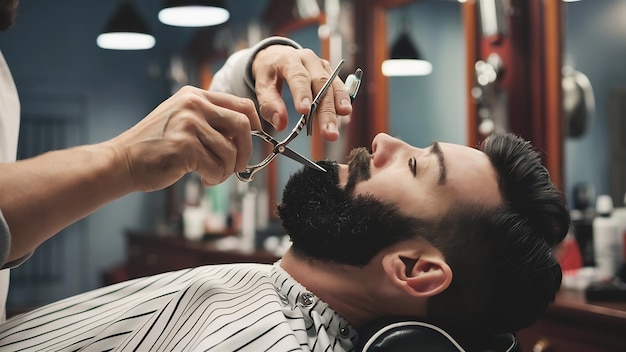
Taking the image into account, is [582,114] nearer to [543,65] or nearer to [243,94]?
[543,65]

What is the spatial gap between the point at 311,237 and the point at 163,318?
1.25 feet

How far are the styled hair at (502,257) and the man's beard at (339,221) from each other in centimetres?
10

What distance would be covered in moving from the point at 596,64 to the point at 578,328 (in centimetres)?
128

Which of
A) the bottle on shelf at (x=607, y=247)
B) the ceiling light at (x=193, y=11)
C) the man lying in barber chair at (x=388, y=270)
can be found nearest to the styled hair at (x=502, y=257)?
the man lying in barber chair at (x=388, y=270)

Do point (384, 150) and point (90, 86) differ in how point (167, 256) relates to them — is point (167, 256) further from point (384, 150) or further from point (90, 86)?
point (384, 150)

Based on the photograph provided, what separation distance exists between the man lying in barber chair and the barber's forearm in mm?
367

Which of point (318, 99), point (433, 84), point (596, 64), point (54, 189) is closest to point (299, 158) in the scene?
point (318, 99)

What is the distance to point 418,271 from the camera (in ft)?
4.93

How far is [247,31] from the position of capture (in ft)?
18.9

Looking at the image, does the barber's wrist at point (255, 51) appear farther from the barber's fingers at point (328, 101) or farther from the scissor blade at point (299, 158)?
the scissor blade at point (299, 158)

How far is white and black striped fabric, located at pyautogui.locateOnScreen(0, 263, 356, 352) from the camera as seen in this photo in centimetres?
133

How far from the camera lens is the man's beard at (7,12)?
1.50 m

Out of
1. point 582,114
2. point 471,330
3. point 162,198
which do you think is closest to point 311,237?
point 471,330

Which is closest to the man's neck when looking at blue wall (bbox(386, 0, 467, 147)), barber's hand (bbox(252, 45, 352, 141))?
barber's hand (bbox(252, 45, 352, 141))
